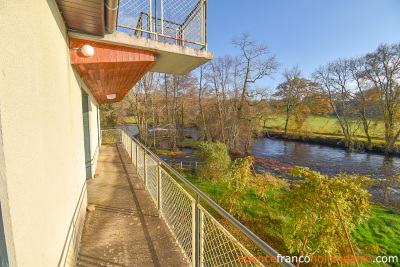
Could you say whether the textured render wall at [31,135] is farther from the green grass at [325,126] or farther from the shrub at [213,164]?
the green grass at [325,126]

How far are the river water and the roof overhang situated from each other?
14.1m

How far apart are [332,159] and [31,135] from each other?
20092mm

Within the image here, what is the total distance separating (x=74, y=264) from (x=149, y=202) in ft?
5.16

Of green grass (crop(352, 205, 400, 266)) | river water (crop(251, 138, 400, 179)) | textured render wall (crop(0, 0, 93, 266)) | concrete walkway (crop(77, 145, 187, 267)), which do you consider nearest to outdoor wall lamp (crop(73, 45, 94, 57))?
textured render wall (crop(0, 0, 93, 266))

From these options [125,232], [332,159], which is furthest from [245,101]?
[125,232]

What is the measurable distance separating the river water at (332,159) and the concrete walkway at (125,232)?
46.6 feet

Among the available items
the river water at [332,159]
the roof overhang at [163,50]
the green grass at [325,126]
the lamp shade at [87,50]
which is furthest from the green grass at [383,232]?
the green grass at [325,126]

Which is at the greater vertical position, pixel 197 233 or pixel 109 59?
pixel 109 59

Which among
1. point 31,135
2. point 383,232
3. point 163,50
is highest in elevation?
point 163,50

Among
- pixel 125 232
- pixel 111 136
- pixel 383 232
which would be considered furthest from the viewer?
pixel 111 136

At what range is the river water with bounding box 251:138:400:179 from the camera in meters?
13.4

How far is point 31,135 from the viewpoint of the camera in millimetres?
1080

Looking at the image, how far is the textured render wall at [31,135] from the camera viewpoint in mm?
816

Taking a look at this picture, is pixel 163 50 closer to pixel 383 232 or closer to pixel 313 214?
pixel 313 214
